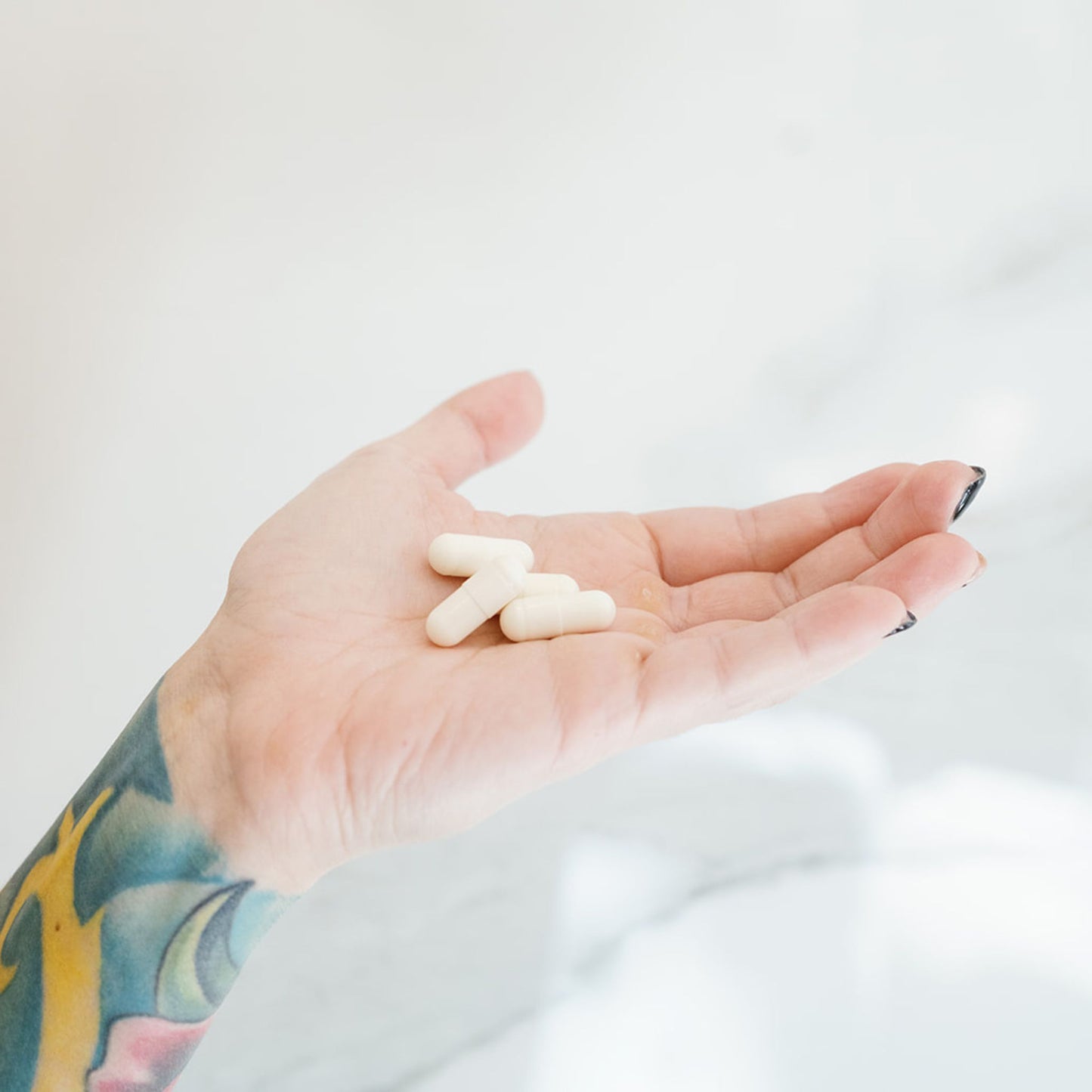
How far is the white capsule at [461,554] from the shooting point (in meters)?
1.88

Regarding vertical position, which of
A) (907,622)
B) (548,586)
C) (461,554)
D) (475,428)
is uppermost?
(475,428)

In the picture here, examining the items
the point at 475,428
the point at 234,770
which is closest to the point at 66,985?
the point at 234,770

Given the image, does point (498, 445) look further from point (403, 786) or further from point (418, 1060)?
point (418, 1060)

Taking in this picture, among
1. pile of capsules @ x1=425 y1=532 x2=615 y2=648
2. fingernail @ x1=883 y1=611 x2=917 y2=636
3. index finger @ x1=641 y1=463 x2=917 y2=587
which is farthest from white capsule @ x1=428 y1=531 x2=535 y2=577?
fingernail @ x1=883 y1=611 x2=917 y2=636

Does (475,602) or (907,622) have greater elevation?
(475,602)

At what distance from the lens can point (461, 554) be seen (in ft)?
6.18

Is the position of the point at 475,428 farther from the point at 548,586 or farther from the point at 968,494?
the point at 968,494

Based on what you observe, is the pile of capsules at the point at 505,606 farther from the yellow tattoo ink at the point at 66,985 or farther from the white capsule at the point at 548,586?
the yellow tattoo ink at the point at 66,985

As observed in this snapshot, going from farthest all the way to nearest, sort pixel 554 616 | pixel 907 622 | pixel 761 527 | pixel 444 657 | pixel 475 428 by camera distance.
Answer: pixel 475 428, pixel 761 527, pixel 554 616, pixel 444 657, pixel 907 622

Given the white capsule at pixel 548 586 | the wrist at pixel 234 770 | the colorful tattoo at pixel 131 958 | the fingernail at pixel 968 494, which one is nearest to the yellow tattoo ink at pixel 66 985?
the colorful tattoo at pixel 131 958

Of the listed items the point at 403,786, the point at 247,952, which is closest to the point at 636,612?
the point at 403,786

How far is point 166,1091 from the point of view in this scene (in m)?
1.67

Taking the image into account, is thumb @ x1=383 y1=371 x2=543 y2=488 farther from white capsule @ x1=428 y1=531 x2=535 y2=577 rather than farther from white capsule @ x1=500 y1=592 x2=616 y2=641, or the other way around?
white capsule @ x1=500 y1=592 x2=616 y2=641

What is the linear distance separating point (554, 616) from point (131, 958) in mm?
797
